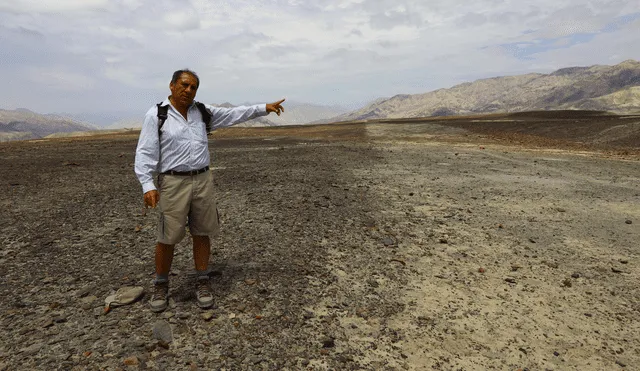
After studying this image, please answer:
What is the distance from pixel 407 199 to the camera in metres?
10.3

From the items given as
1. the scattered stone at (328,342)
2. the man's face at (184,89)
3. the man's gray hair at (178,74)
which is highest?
the man's gray hair at (178,74)

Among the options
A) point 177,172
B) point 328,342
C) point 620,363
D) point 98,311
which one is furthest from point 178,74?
point 620,363

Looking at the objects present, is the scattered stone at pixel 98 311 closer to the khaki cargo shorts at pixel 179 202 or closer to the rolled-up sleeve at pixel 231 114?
the khaki cargo shorts at pixel 179 202

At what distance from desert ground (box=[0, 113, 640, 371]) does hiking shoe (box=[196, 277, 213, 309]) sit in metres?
0.15

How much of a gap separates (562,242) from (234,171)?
446 inches

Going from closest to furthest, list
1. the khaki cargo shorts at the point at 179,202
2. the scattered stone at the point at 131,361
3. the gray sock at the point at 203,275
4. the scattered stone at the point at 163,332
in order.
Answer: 1. the scattered stone at the point at 131,361
2. the scattered stone at the point at 163,332
3. the khaki cargo shorts at the point at 179,202
4. the gray sock at the point at 203,275

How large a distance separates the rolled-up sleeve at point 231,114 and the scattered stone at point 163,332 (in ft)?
8.44

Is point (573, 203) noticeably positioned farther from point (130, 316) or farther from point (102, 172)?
point (102, 172)

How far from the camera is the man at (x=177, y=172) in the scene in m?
4.38

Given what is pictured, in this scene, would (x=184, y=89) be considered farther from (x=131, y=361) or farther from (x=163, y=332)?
(x=131, y=361)

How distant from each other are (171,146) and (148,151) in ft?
0.86

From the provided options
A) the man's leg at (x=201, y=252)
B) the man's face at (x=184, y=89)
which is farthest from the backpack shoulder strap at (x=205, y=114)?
the man's leg at (x=201, y=252)

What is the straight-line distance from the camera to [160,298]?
4.63 m

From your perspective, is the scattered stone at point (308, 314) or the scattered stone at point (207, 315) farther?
the scattered stone at point (308, 314)
